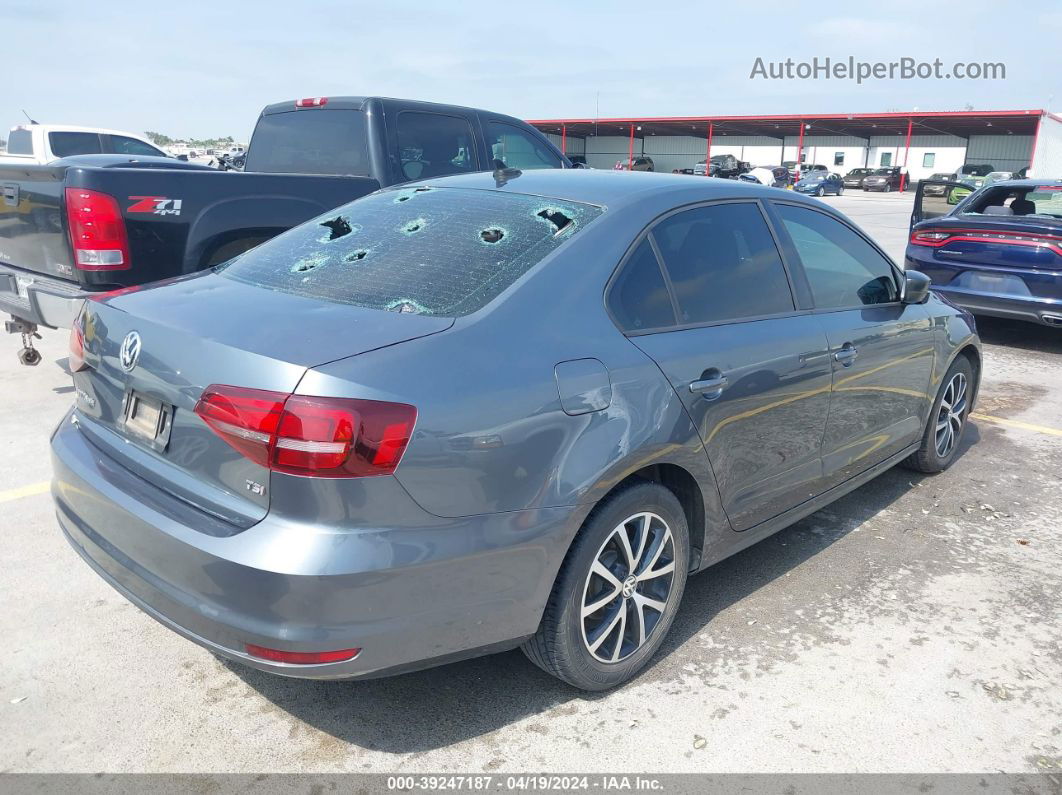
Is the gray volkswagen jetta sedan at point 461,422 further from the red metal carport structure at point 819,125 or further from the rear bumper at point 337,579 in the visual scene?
the red metal carport structure at point 819,125

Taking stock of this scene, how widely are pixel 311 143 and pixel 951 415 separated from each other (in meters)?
5.02

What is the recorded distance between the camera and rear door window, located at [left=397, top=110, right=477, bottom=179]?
6484 millimetres

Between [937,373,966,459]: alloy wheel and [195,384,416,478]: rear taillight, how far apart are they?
145 inches

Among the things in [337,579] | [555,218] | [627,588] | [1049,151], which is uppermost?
[555,218]

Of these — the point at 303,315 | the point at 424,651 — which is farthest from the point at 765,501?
the point at 303,315

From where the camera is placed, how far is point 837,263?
3934 millimetres

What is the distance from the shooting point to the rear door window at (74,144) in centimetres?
1257

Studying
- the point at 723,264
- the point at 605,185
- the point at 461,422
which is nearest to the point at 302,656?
the point at 461,422

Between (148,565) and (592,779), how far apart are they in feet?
4.57

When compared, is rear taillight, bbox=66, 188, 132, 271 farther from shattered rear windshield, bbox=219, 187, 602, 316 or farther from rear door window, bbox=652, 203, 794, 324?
rear door window, bbox=652, 203, 794, 324

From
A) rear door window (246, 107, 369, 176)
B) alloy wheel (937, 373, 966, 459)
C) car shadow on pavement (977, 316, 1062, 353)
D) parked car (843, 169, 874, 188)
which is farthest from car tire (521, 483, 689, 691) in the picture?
parked car (843, 169, 874, 188)

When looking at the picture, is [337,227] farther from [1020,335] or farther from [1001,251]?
[1020,335]

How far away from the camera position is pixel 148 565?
238 centimetres

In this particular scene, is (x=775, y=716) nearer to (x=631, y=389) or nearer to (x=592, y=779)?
(x=592, y=779)
